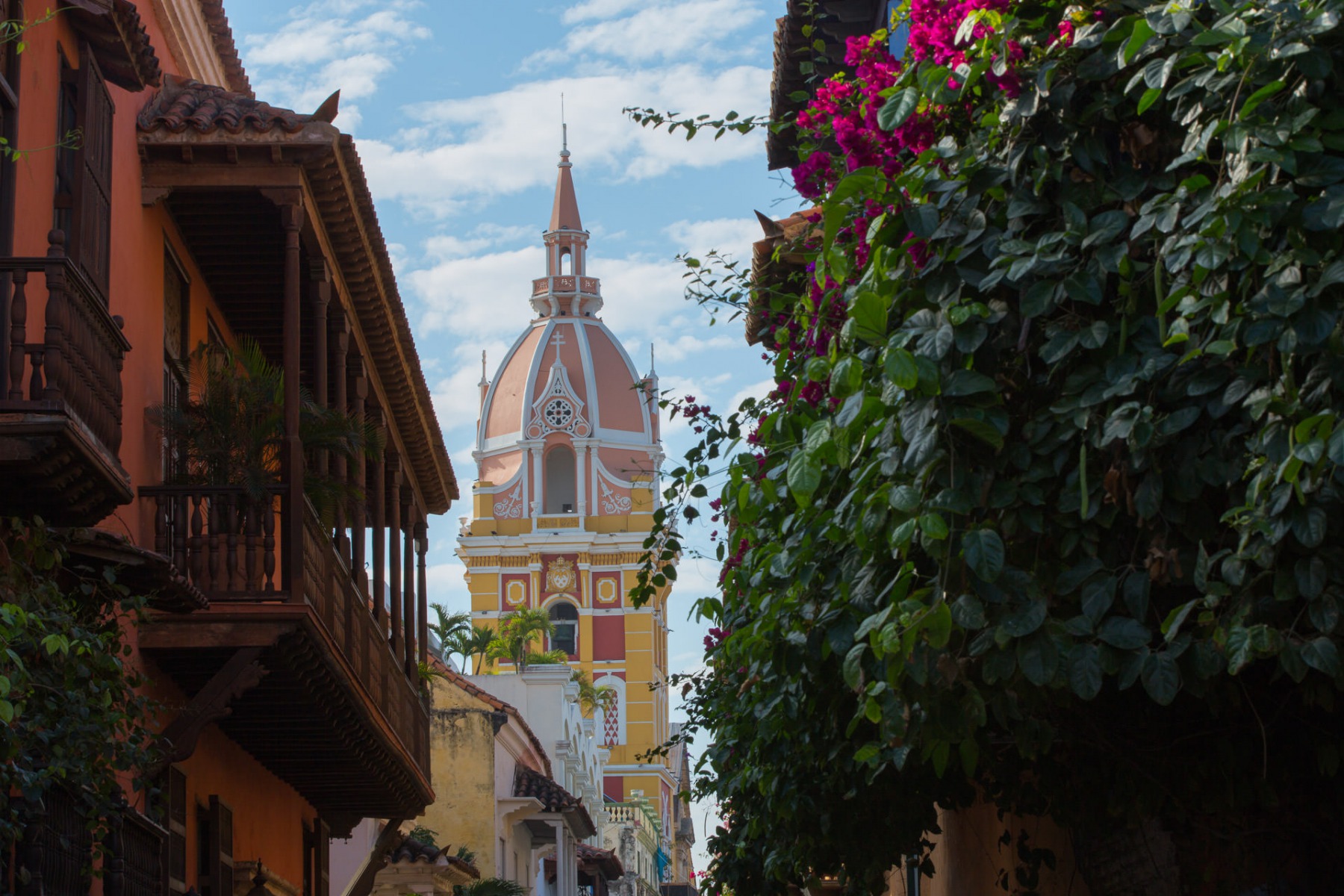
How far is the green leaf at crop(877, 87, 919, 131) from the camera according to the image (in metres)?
4.74

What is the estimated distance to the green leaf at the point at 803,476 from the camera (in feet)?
15.5

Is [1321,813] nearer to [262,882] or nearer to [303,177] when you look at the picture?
[303,177]

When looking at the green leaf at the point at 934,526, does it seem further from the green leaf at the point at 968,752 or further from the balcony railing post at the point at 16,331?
the balcony railing post at the point at 16,331

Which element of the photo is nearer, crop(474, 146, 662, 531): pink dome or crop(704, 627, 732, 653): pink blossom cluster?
crop(704, 627, 732, 653): pink blossom cluster

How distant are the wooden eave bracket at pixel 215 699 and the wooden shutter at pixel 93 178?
2.15 meters

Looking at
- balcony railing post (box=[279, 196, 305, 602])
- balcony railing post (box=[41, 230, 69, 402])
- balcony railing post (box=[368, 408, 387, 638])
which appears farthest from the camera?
balcony railing post (box=[368, 408, 387, 638])

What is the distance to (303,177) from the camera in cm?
1091

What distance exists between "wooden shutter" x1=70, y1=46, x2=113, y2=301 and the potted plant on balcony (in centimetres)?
126

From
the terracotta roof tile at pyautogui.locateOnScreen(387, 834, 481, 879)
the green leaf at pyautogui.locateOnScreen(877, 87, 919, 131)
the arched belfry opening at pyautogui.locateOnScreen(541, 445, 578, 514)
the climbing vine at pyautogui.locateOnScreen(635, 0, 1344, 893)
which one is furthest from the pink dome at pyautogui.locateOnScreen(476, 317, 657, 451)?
the green leaf at pyautogui.locateOnScreen(877, 87, 919, 131)

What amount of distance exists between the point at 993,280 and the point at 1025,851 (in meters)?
4.36

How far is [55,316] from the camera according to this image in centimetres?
733

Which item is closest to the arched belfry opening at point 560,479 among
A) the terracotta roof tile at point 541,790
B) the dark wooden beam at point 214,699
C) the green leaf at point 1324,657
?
the terracotta roof tile at point 541,790

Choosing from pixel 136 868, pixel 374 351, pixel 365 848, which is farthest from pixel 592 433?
pixel 136 868

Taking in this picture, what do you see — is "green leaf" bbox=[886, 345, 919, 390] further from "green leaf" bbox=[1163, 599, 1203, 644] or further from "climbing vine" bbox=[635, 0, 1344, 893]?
"green leaf" bbox=[1163, 599, 1203, 644]
